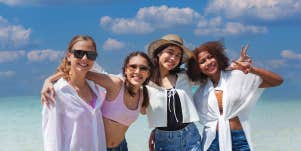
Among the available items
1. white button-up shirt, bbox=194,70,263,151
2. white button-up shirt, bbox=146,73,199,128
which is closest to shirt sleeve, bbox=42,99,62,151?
white button-up shirt, bbox=146,73,199,128

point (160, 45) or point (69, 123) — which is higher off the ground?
point (160, 45)

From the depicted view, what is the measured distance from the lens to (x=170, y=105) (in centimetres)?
469

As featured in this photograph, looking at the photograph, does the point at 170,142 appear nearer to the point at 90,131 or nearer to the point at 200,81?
the point at 200,81

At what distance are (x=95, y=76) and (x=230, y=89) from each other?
60.3 inches

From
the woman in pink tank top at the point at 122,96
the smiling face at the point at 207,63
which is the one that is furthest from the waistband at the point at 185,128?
the smiling face at the point at 207,63

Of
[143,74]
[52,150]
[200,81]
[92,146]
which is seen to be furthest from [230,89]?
[52,150]

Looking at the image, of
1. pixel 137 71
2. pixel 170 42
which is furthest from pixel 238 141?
pixel 137 71

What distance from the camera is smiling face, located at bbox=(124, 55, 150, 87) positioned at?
4184 mm

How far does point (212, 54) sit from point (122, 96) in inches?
47.8

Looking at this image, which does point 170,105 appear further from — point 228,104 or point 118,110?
point 118,110

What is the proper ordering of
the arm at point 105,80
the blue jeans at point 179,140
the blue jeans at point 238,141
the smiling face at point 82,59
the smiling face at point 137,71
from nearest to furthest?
the smiling face at point 82,59 < the arm at point 105,80 < the smiling face at point 137,71 < the blue jeans at point 179,140 < the blue jeans at point 238,141

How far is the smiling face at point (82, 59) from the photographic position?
12.2 ft

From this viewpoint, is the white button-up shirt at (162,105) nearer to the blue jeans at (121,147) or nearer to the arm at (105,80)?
the blue jeans at (121,147)

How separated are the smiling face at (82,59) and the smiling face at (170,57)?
1.12 m
